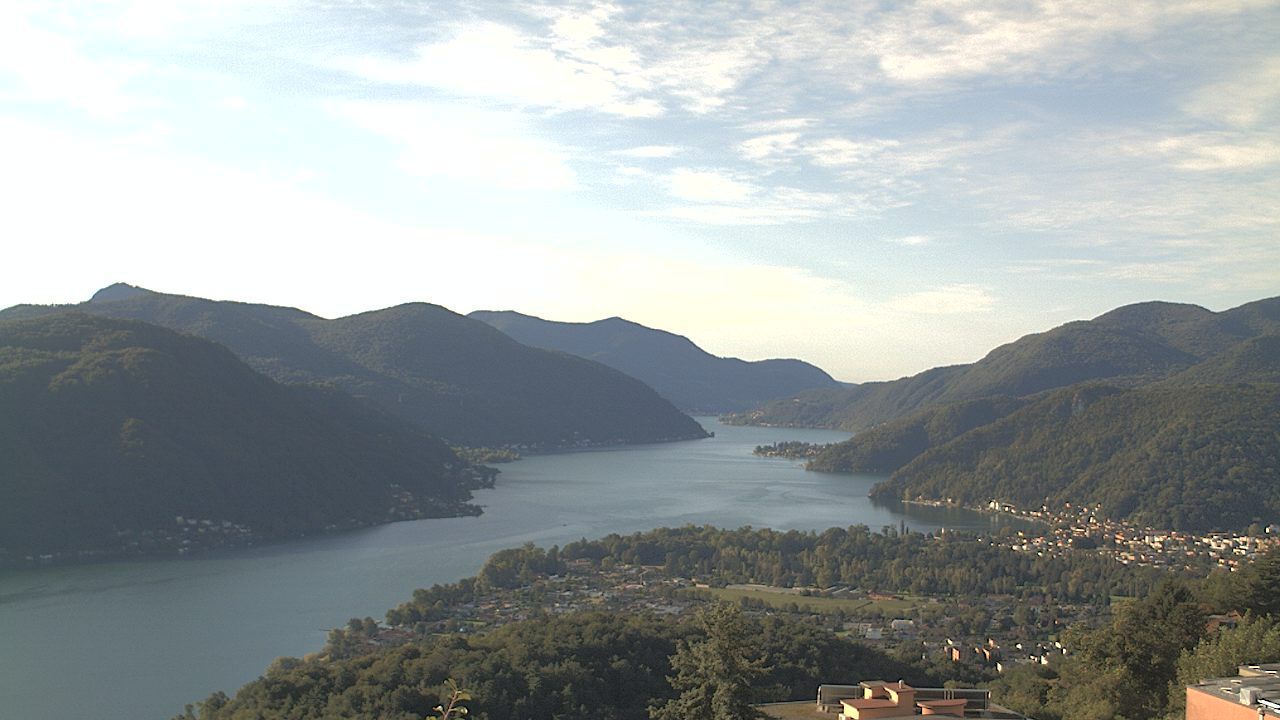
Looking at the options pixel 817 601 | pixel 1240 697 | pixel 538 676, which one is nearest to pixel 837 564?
pixel 817 601

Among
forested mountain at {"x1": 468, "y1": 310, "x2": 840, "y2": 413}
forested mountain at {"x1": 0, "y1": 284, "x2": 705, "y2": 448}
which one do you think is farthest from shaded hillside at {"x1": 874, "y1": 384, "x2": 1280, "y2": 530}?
forested mountain at {"x1": 468, "y1": 310, "x2": 840, "y2": 413}

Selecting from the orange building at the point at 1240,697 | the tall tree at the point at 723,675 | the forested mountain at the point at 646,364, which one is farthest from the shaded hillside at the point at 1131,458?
the forested mountain at the point at 646,364

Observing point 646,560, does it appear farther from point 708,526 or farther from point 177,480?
point 177,480

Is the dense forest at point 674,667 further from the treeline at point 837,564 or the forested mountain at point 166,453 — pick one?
the forested mountain at point 166,453

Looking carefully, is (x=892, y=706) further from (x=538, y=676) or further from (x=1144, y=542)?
(x=1144, y=542)

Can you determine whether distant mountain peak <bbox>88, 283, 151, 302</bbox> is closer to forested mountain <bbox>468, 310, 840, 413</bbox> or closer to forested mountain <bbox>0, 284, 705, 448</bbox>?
forested mountain <bbox>0, 284, 705, 448</bbox>
